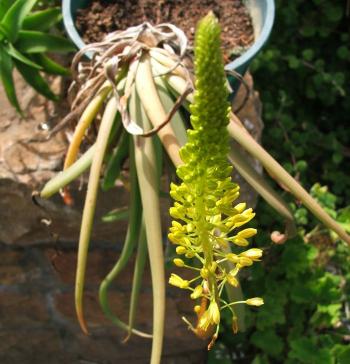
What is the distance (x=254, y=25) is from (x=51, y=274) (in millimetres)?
781

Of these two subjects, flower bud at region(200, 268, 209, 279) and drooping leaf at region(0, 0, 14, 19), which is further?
drooping leaf at region(0, 0, 14, 19)

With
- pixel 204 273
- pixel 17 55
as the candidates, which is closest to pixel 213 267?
pixel 204 273

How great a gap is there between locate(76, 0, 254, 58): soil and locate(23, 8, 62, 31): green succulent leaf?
5 cm

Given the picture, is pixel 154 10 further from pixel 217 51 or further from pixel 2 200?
pixel 217 51

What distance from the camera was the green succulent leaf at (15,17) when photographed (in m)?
1.40

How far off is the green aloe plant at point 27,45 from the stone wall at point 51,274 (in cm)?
10

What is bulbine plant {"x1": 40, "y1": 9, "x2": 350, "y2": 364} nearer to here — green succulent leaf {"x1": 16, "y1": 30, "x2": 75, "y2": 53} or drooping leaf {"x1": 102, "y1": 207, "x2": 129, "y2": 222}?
drooping leaf {"x1": 102, "y1": 207, "x2": 129, "y2": 222}

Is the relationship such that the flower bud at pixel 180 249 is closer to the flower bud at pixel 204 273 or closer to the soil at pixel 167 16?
the flower bud at pixel 204 273

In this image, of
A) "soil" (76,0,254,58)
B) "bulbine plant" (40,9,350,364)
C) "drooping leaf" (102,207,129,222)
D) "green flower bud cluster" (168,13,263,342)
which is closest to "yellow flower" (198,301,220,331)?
"green flower bud cluster" (168,13,263,342)

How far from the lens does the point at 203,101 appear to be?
653 millimetres

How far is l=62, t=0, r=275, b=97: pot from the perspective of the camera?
137 centimetres

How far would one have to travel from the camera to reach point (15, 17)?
1.41m

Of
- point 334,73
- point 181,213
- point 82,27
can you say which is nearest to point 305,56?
point 334,73

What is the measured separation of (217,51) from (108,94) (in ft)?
2.07
